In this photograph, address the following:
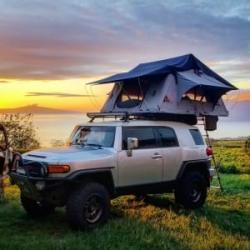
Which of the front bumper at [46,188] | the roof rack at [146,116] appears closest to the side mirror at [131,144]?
the roof rack at [146,116]

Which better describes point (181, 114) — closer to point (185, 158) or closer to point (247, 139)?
point (185, 158)

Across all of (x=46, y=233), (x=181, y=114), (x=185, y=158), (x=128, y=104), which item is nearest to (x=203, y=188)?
(x=185, y=158)

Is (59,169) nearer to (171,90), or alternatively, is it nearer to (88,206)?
(88,206)

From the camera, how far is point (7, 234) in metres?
8.35

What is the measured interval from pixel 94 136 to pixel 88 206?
1.81m

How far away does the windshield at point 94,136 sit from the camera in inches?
384

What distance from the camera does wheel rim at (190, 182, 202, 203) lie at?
37.0ft

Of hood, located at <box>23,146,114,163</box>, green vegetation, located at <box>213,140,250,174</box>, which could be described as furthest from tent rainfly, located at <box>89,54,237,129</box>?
green vegetation, located at <box>213,140,250,174</box>

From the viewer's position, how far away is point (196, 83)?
1221cm

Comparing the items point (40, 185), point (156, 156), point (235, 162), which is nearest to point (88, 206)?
point (40, 185)

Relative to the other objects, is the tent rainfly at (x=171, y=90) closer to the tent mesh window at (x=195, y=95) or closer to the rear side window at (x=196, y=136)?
the tent mesh window at (x=195, y=95)

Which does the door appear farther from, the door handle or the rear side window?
the rear side window

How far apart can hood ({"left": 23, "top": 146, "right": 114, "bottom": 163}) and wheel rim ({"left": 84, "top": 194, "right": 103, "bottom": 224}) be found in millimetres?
765

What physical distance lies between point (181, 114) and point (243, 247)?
16.3 ft
